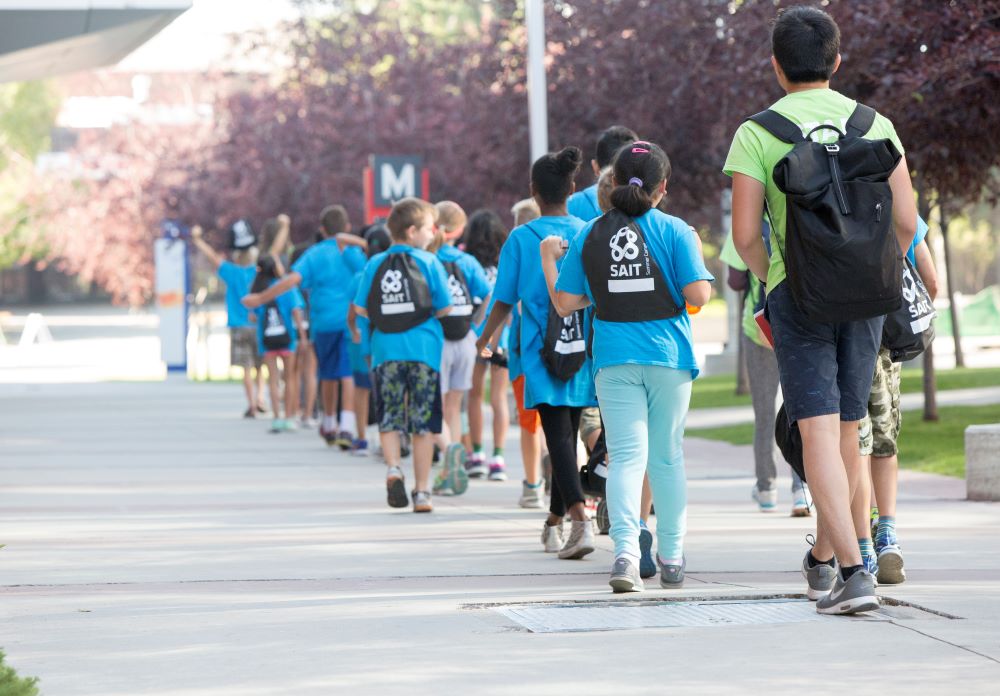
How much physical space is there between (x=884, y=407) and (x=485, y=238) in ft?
17.8

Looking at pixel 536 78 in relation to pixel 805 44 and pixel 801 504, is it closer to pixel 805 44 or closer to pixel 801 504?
pixel 801 504

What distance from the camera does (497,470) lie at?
12430 mm

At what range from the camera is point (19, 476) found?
13.2 meters

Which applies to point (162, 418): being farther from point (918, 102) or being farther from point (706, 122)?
point (918, 102)

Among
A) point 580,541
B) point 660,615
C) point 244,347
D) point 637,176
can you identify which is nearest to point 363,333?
point 580,541

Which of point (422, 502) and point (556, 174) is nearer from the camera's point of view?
point (556, 174)

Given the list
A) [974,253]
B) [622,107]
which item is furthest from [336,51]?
[974,253]

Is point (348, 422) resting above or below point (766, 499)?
above

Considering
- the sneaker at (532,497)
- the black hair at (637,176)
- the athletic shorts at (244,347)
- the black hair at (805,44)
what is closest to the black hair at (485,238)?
the sneaker at (532,497)

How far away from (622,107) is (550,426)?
40.2 ft

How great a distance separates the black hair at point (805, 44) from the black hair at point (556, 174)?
2.25 metres

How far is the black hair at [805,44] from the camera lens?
6195mm

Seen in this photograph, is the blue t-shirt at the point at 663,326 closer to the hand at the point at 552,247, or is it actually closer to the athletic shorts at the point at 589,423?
the hand at the point at 552,247

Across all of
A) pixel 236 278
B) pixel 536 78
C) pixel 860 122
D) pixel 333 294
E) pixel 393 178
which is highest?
pixel 536 78
